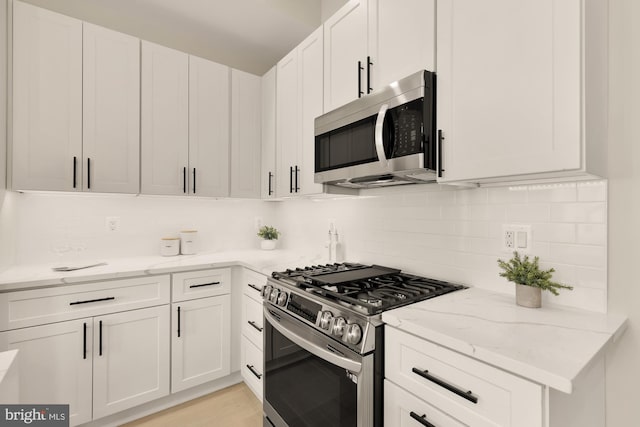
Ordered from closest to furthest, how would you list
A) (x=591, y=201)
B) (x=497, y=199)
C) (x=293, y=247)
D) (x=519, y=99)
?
(x=519, y=99), (x=591, y=201), (x=497, y=199), (x=293, y=247)

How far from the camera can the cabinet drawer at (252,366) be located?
205 centimetres

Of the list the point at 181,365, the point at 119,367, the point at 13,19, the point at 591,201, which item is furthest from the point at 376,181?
the point at 13,19

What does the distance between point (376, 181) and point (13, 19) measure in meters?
2.32

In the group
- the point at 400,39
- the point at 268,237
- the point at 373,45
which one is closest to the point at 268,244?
the point at 268,237

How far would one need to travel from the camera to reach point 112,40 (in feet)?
6.83

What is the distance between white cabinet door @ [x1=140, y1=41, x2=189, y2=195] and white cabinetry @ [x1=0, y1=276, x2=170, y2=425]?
2.45 feet

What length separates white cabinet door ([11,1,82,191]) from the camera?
1812 mm

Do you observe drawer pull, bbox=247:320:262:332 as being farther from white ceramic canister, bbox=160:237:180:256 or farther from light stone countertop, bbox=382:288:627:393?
light stone countertop, bbox=382:288:627:393

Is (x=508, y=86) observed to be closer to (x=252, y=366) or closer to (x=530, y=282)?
(x=530, y=282)

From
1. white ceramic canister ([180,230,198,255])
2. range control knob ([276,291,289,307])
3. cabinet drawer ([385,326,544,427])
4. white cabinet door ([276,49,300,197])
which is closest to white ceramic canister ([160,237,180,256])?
white ceramic canister ([180,230,198,255])

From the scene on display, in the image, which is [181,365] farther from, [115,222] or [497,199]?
[497,199]

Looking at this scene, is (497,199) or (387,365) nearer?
(387,365)

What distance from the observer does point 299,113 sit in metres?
2.21

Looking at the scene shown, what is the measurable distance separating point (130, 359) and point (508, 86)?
2447 millimetres
